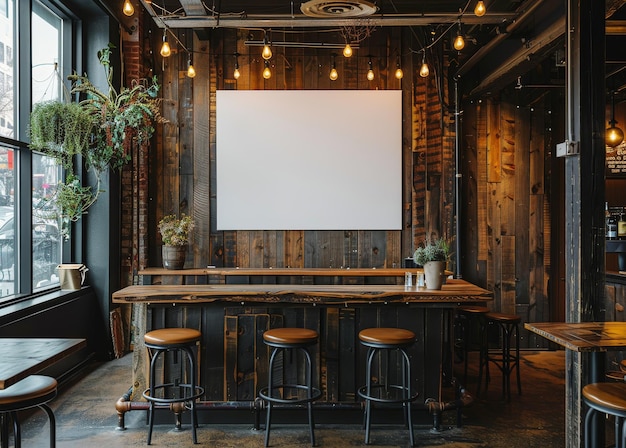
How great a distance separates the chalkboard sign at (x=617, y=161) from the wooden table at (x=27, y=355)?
665 cm

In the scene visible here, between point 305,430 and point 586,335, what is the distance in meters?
2.02

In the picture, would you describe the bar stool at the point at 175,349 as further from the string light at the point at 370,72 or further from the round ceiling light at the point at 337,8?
the string light at the point at 370,72

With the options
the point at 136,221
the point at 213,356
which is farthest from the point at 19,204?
the point at 213,356

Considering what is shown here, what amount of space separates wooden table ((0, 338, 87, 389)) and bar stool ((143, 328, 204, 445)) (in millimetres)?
838

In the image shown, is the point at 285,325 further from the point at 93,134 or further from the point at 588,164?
the point at 93,134

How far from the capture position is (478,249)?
6.45m

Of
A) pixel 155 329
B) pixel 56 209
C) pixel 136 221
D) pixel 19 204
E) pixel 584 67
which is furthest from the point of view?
pixel 136 221

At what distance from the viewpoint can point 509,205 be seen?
648cm

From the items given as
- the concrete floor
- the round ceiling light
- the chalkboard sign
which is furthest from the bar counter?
the chalkboard sign

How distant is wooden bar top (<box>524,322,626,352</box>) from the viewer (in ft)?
9.06

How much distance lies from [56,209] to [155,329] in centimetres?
197

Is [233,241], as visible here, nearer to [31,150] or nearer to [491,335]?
[31,150]

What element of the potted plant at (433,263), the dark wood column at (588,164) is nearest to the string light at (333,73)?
the potted plant at (433,263)

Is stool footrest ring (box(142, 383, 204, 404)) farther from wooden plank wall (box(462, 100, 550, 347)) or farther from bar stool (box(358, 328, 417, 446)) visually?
wooden plank wall (box(462, 100, 550, 347))
